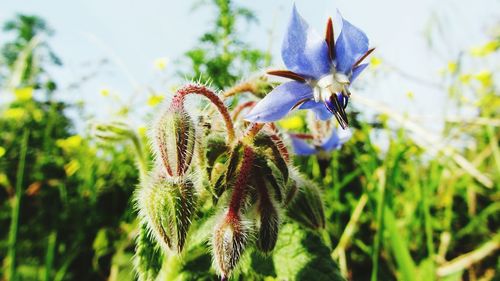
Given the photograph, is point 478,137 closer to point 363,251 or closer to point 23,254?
point 363,251

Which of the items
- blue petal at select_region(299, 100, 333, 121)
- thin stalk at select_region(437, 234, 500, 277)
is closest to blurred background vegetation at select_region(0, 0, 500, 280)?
thin stalk at select_region(437, 234, 500, 277)

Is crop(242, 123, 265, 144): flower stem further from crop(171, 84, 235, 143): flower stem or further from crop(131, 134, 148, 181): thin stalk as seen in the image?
crop(131, 134, 148, 181): thin stalk

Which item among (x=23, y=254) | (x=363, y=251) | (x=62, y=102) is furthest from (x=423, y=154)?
(x=62, y=102)

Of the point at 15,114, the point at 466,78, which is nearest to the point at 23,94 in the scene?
the point at 15,114

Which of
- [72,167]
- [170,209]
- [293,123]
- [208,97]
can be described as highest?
[72,167]

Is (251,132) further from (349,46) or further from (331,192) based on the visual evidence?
(331,192)
